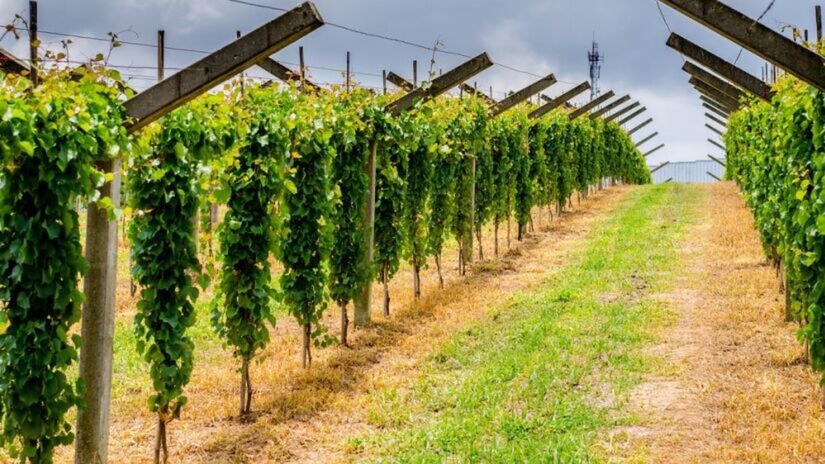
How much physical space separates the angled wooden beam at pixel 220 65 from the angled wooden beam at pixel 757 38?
2733mm

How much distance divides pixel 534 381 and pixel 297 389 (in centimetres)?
222

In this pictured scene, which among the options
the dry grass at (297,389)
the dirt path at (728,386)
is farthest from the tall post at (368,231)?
the dirt path at (728,386)

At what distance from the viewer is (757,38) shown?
578 cm

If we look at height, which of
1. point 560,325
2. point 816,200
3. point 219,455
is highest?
point 816,200

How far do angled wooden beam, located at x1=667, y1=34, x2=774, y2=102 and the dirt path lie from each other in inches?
107

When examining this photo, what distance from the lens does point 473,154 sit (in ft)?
45.3

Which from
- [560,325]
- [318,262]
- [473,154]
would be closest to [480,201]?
[473,154]

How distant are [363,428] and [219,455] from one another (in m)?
1.15

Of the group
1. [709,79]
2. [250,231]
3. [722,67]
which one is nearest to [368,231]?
[250,231]

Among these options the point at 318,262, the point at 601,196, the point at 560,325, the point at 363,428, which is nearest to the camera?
the point at 363,428

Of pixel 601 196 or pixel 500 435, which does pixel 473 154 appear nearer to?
pixel 500 435

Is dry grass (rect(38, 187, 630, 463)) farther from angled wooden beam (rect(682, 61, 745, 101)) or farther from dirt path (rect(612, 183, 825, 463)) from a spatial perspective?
angled wooden beam (rect(682, 61, 745, 101))

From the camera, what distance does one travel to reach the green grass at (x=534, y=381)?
5.75 metres

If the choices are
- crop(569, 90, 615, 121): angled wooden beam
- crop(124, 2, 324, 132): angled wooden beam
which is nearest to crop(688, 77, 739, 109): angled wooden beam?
crop(569, 90, 615, 121): angled wooden beam
